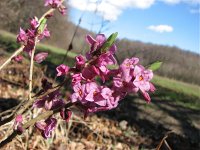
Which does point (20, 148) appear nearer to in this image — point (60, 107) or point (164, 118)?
point (60, 107)

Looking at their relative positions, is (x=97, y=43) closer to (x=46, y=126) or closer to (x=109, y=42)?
(x=109, y=42)

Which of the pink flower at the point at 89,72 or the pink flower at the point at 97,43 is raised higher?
the pink flower at the point at 97,43

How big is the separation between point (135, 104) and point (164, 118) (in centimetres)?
112

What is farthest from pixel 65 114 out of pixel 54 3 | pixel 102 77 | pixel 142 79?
pixel 54 3

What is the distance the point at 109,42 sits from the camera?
66.4 inches

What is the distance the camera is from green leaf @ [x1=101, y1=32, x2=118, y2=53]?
1.67 m

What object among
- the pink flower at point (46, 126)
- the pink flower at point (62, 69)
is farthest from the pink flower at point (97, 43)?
the pink flower at point (46, 126)

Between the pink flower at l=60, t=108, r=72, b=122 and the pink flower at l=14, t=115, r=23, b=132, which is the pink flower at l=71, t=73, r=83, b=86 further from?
the pink flower at l=14, t=115, r=23, b=132

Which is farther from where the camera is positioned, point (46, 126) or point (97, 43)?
point (46, 126)

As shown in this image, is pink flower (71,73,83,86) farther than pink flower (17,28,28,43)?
No

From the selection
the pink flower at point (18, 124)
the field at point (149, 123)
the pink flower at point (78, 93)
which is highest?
the pink flower at point (78, 93)

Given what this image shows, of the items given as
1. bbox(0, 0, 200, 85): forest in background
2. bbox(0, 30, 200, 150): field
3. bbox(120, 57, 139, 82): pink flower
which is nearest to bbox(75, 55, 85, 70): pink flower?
bbox(120, 57, 139, 82): pink flower

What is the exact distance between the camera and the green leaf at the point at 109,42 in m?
1.67

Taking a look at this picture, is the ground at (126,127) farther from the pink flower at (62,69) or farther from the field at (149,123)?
the pink flower at (62,69)
